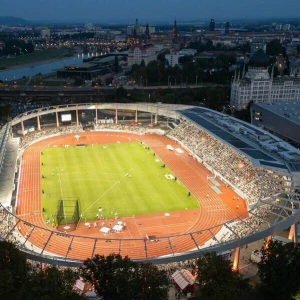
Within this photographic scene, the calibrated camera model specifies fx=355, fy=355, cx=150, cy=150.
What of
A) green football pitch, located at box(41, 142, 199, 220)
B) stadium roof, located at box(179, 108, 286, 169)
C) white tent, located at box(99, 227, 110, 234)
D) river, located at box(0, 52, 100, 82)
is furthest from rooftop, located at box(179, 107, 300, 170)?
river, located at box(0, 52, 100, 82)

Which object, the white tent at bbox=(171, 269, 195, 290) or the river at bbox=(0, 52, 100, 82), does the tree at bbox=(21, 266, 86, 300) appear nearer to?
the white tent at bbox=(171, 269, 195, 290)

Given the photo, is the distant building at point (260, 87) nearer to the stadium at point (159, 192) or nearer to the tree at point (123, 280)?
the stadium at point (159, 192)

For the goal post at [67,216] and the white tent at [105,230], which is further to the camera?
the goal post at [67,216]

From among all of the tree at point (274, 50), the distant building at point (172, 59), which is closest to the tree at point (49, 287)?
the distant building at point (172, 59)

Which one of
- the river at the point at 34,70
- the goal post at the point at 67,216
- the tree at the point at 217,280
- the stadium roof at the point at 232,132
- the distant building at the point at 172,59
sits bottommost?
the goal post at the point at 67,216

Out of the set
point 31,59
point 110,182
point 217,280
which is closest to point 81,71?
point 31,59
